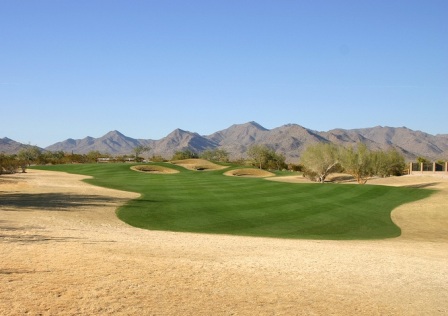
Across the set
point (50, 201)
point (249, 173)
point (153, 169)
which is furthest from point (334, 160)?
point (50, 201)

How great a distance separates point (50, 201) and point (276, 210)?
14918 mm

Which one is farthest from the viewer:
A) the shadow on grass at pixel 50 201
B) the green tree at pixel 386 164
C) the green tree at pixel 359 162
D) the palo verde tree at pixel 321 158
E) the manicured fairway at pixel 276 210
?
the green tree at pixel 386 164

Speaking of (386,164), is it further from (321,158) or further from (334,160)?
(321,158)

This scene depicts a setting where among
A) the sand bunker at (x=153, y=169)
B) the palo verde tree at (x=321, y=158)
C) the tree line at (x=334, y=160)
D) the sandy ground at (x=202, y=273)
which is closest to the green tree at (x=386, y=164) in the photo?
the tree line at (x=334, y=160)

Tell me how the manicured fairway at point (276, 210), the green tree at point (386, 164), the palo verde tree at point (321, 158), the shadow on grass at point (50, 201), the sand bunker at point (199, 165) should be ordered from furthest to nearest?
the sand bunker at point (199, 165), the green tree at point (386, 164), the palo verde tree at point (321, 158), the shadow on grass at point (50, 201), the manicured fairway at point (276, 210)

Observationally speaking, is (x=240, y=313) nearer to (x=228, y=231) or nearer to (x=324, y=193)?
(x=228, y=231)

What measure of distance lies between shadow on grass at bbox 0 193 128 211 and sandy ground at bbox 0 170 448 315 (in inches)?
162

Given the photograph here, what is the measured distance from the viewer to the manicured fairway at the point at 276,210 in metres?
22.5

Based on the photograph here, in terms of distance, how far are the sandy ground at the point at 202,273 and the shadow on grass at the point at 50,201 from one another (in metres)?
4.13

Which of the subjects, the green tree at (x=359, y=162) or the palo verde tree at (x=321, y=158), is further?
the green tree at (x=359, y=162)

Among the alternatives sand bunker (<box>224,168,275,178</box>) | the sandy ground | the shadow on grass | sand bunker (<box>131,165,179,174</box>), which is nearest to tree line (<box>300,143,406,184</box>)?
sand bunker (<box>224,168,275,178</box>)

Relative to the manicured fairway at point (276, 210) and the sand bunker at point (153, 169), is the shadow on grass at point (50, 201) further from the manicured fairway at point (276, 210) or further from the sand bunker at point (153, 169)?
the sand bunker at point (153, 169)

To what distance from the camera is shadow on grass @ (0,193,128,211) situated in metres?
24.8

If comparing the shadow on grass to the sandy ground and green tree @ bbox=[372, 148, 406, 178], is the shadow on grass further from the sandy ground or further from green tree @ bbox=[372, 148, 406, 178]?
green tree @ bbox=[372, 148, 406, 178]
